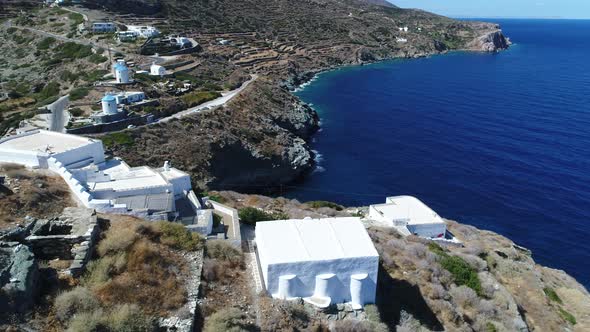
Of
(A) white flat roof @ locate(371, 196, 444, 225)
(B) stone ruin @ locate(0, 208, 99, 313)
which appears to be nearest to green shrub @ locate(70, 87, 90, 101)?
(A) white flat roof @ locate(371, 196, 444, 225)

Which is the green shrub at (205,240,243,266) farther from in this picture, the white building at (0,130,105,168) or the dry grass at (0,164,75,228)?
the white building at (0,130,105,168)

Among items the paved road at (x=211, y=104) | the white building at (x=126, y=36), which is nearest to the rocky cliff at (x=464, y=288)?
the paved road at (x=211, y=104)

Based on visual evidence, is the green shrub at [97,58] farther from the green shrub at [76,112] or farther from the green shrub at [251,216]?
the green shrub at [251,216]

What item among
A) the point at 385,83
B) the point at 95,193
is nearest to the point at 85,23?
the point at 385,83

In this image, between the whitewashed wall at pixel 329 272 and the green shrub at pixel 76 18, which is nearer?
the whitewashed wall at pixel 329 272

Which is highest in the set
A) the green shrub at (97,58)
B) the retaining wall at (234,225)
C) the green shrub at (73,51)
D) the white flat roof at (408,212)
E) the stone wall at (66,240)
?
the green shrub at (73,51)

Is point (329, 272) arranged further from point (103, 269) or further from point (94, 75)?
point (94, 75)

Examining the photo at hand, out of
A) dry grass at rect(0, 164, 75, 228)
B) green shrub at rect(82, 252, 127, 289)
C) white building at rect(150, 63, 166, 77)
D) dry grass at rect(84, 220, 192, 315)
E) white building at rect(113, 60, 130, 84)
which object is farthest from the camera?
white building at rect(150, 63, 166, 77)
